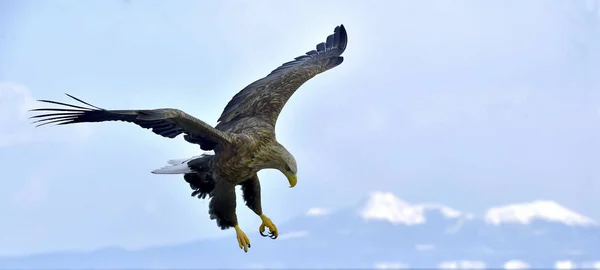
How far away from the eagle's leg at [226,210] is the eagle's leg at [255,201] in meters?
0.25

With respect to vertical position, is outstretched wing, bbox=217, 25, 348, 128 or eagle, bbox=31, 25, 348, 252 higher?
outstretched wing, bbox=217, 25, 348, 128

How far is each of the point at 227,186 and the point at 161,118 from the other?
115 cm

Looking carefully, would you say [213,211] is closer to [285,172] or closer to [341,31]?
[285,172]

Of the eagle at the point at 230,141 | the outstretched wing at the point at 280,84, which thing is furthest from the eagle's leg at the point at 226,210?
the outstretched wing at the point at 280,84

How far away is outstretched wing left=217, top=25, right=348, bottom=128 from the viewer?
10.9 m

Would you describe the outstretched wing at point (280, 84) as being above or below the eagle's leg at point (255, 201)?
above

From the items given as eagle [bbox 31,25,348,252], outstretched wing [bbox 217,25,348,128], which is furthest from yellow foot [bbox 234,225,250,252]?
outstretched wing [bbox 217,25,348,128]

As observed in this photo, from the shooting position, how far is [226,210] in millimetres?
10039

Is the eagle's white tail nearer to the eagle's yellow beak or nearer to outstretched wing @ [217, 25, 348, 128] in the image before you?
outstretched wing @ [217, 25, 348, 128]

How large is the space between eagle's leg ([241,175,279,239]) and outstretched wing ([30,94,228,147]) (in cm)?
65

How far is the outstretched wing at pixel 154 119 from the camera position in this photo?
9.13 m

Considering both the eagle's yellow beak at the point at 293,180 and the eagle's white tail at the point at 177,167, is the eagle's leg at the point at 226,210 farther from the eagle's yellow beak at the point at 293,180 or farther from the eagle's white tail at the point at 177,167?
the eagle's yellow beak at the point at 293,180

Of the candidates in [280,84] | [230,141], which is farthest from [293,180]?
[280,84]

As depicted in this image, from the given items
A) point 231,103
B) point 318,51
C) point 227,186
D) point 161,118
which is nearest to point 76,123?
point 161,118
